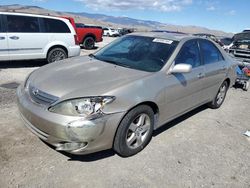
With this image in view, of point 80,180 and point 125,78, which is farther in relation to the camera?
point 125,78

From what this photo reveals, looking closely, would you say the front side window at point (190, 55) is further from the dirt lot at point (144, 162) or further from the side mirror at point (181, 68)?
the dirt lot at point (144, 162)

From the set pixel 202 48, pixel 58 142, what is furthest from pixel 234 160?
pixel 58 142

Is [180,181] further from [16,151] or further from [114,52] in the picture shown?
[114,52]

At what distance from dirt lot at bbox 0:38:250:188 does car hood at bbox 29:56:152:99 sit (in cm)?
91

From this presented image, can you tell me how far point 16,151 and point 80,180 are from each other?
1.06 metres

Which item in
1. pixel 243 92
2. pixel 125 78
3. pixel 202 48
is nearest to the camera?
pixel 125 78

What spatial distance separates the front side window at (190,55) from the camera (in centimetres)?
412

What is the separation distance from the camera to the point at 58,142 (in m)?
2.98

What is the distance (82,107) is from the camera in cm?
291

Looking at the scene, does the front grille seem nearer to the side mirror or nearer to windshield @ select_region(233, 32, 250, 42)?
the side mirror

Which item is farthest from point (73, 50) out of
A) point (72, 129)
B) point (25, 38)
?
point (72, 129)

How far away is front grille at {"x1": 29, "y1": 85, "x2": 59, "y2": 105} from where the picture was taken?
9.93 ft

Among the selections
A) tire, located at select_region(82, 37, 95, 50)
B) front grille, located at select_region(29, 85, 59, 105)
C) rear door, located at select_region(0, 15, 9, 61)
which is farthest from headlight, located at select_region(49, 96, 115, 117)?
tire, located at select_region(82, 37, 95, 50)

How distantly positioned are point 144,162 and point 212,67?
8.33ft
